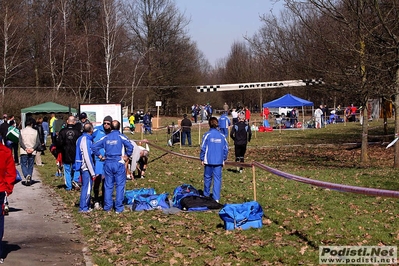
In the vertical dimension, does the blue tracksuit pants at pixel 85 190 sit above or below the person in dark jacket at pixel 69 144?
below

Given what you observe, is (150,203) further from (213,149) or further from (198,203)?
(213,149)

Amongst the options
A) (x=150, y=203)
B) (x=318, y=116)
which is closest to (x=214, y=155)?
(x=150, y=203)

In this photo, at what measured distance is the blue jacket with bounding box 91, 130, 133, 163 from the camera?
1203 cm

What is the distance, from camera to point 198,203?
12102 mm

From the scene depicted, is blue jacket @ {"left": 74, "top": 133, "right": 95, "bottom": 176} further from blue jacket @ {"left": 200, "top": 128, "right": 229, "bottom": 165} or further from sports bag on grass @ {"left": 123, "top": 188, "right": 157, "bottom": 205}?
blue jacket @ {"left": 200, "top": 128, "right": 229, "bottom": 165}

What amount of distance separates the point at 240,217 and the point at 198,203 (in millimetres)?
2313

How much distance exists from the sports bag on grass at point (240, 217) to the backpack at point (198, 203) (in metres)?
2.03

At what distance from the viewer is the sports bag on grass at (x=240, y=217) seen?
32.4 feet

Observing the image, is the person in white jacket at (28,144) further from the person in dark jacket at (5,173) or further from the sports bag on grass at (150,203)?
the person in dark jacket at (5,173)

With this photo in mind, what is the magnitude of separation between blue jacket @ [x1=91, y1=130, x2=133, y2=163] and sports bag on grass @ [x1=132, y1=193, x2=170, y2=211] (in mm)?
1100

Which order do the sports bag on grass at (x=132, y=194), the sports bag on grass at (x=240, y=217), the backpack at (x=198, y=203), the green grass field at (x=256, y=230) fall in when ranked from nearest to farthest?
the green grass field at (x=256, y=230) → the sports bag on grass at (x=240, y=217) → the backpack at (x=198, y=203) → the sports bag on grass at (x=132, y=194)

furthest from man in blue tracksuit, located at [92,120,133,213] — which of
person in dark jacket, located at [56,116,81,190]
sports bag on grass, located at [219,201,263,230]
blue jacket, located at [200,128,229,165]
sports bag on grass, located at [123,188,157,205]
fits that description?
person in dark jacket, located at [56,116,81,190]

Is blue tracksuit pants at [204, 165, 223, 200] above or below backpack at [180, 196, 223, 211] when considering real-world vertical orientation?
above

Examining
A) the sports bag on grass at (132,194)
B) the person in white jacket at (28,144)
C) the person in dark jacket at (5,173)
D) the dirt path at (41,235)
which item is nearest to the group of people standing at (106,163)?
the sports bag on grass at (132,194)
